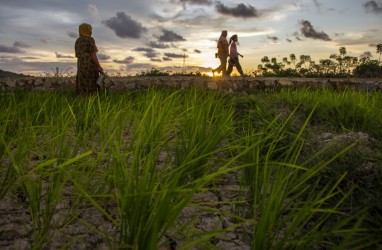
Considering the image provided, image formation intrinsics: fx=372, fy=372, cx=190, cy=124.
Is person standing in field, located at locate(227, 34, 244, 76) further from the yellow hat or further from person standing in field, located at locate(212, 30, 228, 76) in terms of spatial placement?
the yellow hat

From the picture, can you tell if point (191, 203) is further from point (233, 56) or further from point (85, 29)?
Result: point (233, 56)

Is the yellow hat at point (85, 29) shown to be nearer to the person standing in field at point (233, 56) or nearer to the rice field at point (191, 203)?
the rice field at point (191, 203)

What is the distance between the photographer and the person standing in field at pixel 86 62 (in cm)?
546

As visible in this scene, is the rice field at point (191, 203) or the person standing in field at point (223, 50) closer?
the rice field at point (191, 203)

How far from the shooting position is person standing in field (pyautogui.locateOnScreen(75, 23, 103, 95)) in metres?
5.46

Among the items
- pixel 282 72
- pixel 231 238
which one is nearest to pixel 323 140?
pixel 231 238

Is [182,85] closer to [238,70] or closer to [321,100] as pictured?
[238,70]

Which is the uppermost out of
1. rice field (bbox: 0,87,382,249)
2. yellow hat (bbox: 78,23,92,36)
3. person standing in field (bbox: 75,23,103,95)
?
yellow hat (bbox: 78,23,92,36)

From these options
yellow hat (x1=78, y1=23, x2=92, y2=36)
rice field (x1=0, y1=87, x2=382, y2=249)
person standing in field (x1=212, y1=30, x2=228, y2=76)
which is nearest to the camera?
rice field (x1=0, y1=87, x2=382, y2=249)

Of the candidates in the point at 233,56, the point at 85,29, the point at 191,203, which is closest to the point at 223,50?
the point at 233,56

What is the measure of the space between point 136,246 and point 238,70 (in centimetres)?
1093

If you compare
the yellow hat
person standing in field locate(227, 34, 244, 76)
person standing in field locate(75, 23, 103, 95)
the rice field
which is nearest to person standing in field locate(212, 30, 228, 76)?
person standing in field locate(227, 34, 244, 76)

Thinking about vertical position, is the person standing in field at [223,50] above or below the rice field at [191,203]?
above

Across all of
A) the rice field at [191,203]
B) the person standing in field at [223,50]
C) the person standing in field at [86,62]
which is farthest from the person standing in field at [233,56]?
the rice field at [191,203]
